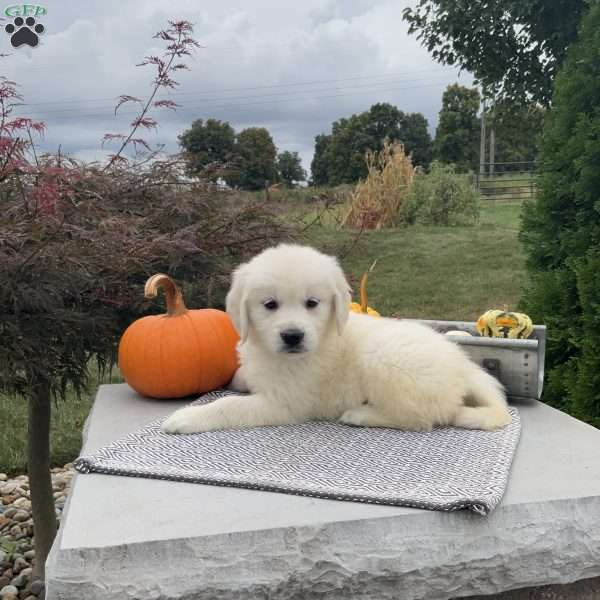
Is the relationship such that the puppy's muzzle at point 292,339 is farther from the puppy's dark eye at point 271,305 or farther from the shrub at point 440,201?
the shrub at point 440,201

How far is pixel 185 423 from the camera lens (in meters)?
2.59

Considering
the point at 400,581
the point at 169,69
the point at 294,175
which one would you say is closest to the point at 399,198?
the point at 169,69

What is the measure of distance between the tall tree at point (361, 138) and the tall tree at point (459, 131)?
301 centimetres

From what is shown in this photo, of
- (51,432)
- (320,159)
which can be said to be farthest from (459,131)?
(51,432)

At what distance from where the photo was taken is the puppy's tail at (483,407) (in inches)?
103

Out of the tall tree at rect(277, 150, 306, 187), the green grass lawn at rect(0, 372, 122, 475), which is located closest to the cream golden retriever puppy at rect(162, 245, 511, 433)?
the green grass lawn at rect(0, 372, 122, 475)

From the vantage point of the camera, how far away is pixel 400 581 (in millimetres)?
1881

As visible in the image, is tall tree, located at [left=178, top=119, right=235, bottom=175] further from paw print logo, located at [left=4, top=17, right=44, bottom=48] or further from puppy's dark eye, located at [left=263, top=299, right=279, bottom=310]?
A: puppy's dark eye, located at [left=263, top=299, right=279, bottom=310]

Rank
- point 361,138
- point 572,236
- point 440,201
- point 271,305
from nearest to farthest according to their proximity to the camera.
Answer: point 271,305 < point 572,236 < point 440,201 < point 361,138

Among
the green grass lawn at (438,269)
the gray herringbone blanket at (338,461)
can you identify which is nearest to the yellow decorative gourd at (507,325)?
the gray herringbone blanket at (338,461)

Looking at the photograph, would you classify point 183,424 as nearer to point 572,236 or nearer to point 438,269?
point 572,236

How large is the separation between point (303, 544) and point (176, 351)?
4.75ft

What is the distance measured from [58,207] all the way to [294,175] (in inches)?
1351

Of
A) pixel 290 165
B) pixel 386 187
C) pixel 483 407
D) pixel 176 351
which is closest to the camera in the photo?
pixel 483 407
